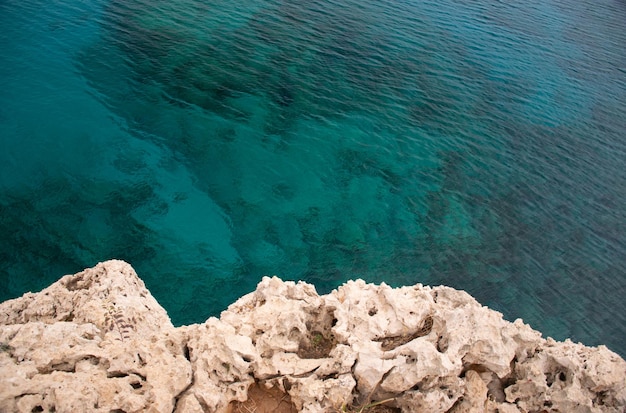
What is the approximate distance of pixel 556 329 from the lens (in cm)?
2014

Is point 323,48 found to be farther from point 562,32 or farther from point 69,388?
point 69,388

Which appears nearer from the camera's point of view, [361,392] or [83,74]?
[361,392]

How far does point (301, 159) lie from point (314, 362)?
17.8 m

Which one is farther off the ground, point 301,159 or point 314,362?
point 314,362

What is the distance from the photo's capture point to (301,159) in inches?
1036

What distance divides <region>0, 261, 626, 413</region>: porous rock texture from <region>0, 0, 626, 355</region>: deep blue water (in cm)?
900

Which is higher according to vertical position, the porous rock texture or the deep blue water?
the porous rock texture

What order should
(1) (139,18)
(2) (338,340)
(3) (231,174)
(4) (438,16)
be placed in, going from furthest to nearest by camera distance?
(4) (438,16)
(1) (139,18)
(3) (231,174)
(2) (338,340)

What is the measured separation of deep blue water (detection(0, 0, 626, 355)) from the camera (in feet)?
67.9

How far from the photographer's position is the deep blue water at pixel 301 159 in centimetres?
2069

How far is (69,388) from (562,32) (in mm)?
53810

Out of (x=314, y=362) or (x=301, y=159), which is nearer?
(x=314, y=362)

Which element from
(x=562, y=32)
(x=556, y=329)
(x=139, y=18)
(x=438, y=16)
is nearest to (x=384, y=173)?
(x=556, y=329)

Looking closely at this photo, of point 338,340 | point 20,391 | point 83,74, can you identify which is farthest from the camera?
point 83,74
